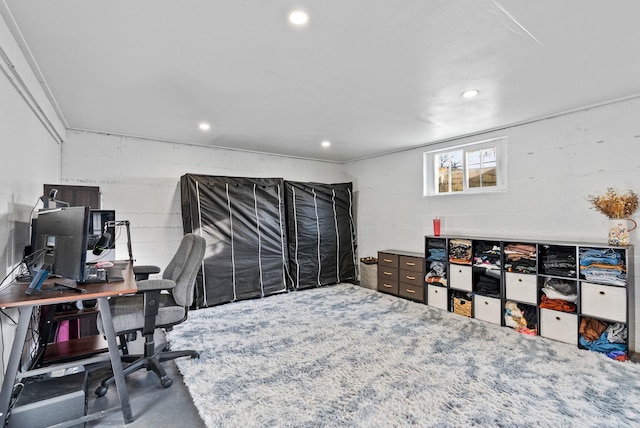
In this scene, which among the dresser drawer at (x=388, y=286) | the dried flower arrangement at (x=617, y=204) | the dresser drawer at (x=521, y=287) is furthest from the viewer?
the dresser drawer at (x=388, y=286)

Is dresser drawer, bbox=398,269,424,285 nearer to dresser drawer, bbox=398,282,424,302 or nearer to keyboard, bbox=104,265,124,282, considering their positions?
dresser drawer, bbox=398,282,424,302

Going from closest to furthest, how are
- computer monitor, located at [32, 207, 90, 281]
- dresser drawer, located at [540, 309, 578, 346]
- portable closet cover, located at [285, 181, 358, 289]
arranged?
computer monitor, located at [32, 207, 90, 281] → dresser drawer, located at [540, 309, 578, 346] → portable closet cover, located at [285, 181, 358, 289]

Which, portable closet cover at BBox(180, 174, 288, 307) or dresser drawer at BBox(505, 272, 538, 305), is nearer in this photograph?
dresser drawer at BBox(505, 272, 538, 305)

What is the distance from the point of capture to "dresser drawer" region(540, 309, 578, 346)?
3041 millimetres

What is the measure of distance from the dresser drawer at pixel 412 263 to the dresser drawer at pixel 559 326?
4.89 ft

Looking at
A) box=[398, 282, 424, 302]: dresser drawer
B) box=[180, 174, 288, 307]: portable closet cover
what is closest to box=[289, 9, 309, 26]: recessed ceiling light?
box=[180, 174, 288, 307]: portable closet cover

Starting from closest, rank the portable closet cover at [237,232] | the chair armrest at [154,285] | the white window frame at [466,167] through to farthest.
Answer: the chair armrest at [154,285], the white window frame at [466,167], the portable closet cover at [237,232]

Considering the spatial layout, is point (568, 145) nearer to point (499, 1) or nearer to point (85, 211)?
point (499, 1)

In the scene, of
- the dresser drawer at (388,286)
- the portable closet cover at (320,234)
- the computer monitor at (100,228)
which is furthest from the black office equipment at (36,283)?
the dresser drawer at (388,286)

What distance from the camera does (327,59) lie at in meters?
2.22

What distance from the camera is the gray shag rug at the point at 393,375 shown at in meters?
1.98

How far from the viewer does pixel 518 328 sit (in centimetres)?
344

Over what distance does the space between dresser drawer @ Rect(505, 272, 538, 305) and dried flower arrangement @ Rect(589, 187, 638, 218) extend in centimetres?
89

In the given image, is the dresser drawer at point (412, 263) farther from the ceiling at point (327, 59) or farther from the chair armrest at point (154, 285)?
the chair armrest at point (154, 285)
